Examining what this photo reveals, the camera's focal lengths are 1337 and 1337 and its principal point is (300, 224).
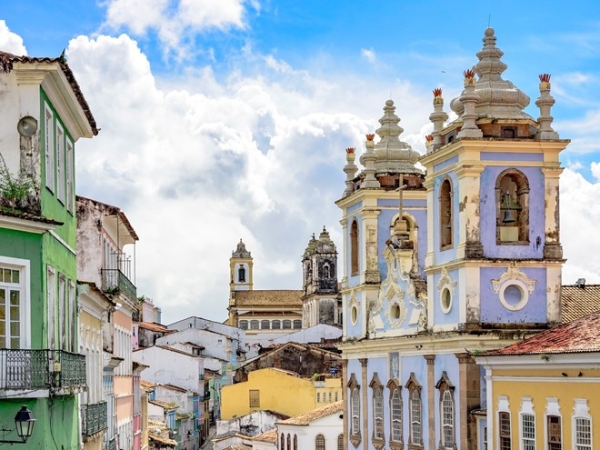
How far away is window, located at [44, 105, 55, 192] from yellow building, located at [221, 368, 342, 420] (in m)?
52.0

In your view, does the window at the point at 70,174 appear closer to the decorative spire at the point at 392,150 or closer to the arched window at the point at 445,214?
the arched window at the point at 445,214

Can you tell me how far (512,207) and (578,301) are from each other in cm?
295

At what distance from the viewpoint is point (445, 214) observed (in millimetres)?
33125

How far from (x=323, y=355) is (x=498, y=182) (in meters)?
48.6

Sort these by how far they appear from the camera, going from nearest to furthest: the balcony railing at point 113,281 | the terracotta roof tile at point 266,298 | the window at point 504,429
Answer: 1. the window at point 504,429
2. the balcony railing at point 113,281
3. the terracotta roof tile at point 266,298

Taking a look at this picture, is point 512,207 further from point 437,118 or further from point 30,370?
point 30,370

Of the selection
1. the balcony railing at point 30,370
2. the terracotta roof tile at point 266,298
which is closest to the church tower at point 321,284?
the terracotta roof tile at point 266,298

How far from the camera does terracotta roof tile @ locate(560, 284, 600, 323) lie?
31906mm

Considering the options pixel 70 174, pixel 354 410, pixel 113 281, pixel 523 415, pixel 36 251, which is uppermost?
pixel 70 174

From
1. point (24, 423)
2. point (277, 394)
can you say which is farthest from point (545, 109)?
point (277, 394)

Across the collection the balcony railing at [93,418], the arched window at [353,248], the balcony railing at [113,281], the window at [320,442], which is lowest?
the window at [320,442]

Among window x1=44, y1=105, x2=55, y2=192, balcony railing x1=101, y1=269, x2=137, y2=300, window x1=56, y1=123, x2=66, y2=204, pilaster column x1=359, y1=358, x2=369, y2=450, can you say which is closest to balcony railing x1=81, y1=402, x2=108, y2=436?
balcony railing x1=101, y1=269, x2=137, y2=300

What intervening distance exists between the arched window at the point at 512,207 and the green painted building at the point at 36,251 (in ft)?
51.7

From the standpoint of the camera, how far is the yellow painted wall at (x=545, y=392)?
23.5 metres
